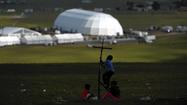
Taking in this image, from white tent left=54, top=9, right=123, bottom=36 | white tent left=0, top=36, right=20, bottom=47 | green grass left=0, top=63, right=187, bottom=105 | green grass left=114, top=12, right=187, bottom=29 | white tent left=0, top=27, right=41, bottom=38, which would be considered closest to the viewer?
green grass left=0, top=63, right=187, bottom=105

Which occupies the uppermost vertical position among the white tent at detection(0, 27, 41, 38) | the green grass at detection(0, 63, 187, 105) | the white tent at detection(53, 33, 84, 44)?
the green grass at detection(0, 63, 187, 105)

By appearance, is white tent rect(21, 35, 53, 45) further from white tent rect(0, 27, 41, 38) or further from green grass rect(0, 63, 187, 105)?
green grass rect(0, 63, 187, 105)

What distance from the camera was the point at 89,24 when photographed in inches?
4446

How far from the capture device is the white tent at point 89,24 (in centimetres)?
11212

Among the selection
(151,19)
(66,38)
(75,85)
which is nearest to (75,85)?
(75,85)

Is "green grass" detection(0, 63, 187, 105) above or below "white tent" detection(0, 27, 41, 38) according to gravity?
above

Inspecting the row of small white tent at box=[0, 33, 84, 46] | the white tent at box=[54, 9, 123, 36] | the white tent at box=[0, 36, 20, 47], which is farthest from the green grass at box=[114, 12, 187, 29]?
the white tent at box=[0, 36, 20, 47]

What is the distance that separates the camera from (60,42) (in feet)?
301

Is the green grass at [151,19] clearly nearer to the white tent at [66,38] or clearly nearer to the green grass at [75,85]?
the white tent at [66,38]

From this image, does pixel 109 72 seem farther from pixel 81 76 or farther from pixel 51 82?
pixel 81 76

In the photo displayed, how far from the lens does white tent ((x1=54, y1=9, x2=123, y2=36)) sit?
11212cm

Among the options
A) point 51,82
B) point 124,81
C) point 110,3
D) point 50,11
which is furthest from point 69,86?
point 110,3

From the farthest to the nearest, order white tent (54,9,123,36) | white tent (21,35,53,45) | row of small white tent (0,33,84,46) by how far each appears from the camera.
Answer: white tent (54,9,123,36)
white tent (21,35,53,45)
row of small white tent (0,33,84,46)

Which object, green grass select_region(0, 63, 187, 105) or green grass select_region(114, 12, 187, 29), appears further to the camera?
green grass select_region(114, 12, 187, 29)
